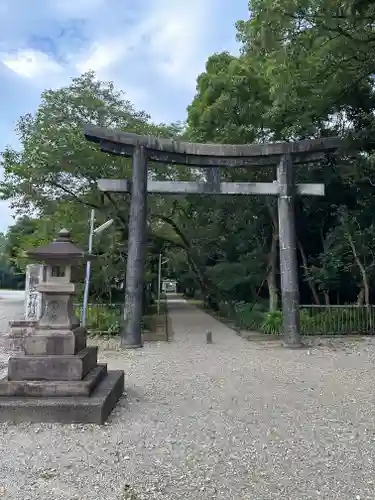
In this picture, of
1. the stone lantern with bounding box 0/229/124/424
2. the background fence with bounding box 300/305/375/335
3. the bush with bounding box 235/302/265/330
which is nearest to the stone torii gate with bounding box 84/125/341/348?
the background fence with bounding box 300/305/375/335

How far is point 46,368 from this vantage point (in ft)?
17.1

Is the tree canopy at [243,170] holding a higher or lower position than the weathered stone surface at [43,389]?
higher

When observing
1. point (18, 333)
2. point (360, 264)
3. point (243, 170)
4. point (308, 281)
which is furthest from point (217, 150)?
point (18, 333)

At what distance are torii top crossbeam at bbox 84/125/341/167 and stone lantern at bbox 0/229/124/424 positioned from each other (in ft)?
17.2

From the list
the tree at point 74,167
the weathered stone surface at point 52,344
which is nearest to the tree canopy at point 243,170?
the tree at point 74,167

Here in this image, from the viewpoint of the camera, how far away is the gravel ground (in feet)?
10.8

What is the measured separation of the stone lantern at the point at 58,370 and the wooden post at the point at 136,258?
14.1ft

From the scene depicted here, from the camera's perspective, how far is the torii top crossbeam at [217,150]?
1079 centimetres

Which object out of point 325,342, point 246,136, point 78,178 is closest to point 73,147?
point 78,178

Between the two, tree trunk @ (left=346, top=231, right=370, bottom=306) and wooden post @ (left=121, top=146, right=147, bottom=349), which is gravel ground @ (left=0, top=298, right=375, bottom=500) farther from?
tree trunk @ (left=346, top=231, right=370, bottom=306)

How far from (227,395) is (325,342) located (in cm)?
602

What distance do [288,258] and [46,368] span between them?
711 centimetres

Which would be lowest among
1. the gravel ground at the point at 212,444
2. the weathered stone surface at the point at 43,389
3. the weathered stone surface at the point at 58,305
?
the gravel ground at the point at 212,444

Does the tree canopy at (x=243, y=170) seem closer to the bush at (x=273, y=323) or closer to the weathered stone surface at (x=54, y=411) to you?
the bush at (x=273, y=323)
